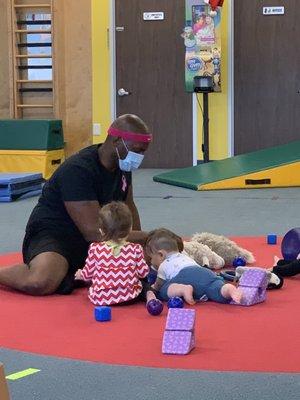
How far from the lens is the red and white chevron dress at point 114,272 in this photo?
432 centimetres

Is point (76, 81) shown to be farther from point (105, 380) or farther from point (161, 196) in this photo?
point (105, 380)

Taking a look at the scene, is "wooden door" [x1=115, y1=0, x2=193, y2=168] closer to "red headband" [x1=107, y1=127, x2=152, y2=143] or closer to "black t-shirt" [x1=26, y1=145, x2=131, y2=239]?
"black t-shirt" [x1=26, y1=145, x2=131, y2=239]

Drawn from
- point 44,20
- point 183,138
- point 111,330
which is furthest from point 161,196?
point 111,330

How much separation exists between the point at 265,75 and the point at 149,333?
8814 millimetres

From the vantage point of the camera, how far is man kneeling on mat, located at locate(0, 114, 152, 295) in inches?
183

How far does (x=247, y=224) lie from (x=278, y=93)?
17.5ft

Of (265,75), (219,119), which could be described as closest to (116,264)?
(219,119)

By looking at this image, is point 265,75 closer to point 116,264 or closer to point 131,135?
point 131,135

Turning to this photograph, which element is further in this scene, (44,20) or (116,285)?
(44,20)

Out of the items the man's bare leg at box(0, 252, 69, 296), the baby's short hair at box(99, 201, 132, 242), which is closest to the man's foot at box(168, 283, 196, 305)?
the baby's short hair at box(99, 201, 132, 242)

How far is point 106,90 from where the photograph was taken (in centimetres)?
1261

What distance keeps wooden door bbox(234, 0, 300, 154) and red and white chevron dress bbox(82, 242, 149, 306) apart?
320 inches

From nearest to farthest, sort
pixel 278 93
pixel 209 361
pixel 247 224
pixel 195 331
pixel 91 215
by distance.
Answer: pixel 209 361
pixel 195 331
pixel 91 215
pixel 247 224
pixel 278 93

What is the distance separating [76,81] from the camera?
41.7ft
